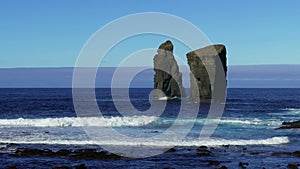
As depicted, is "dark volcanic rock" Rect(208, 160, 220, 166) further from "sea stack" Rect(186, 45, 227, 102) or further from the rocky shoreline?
"sea stack" Rect(186, 45, 227, 102)

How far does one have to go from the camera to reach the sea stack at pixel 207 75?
310 ft

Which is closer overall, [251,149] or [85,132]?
[251,149]

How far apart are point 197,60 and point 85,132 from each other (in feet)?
193

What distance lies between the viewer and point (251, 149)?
31609mm

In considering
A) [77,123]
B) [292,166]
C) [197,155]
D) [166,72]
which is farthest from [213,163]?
[166,72]

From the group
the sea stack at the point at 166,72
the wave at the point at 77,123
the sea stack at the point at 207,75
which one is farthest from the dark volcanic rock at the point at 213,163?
the sea stack at the point at 166,72

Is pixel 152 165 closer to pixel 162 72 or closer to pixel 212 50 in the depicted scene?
pixel 212 50

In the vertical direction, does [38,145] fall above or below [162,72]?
below

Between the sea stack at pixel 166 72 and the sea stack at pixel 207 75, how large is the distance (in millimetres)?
15439

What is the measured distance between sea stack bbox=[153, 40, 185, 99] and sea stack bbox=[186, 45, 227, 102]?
50.7ft

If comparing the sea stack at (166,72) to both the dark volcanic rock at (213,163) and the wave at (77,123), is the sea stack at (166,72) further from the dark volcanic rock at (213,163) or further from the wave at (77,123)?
the dark volcanic rock at (213,163)

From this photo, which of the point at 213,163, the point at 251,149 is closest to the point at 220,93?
the point at 251,149

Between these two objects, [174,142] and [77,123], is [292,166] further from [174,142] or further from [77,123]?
[77,123]

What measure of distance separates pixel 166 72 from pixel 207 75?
735 inches
